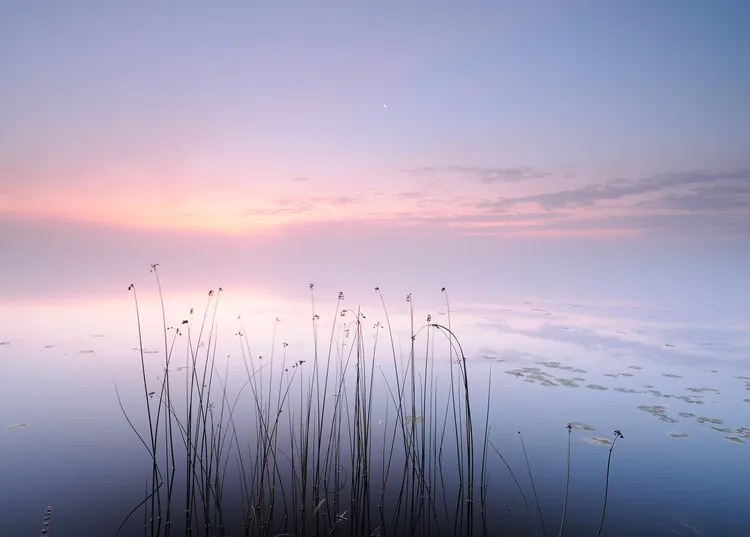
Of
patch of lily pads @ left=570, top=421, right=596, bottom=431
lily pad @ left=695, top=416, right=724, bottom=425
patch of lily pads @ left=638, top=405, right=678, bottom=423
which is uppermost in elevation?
lily pad @ left=695, top=416, right=724, bottom=425

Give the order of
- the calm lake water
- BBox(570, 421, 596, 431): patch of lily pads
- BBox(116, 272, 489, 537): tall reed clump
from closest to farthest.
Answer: BBox(116, 272, 489, 537): tall reed clump → the calm lake water → BBox(570, 421, 596, 431): patch of lily pads

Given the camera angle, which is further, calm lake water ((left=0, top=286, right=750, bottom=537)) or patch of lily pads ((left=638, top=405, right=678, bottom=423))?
patch of lily pads ((left=638, top=405, right=678, bottom=423))

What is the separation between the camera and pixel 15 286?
2262cm

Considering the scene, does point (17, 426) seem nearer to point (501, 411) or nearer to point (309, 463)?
point (309, 463)

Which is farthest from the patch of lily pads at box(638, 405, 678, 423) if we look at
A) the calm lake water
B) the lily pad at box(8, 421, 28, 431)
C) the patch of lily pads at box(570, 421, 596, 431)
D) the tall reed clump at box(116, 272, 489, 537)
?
the lily pad at box(8, 421, 28, 431)

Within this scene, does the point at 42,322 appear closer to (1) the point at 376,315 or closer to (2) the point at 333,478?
(1) the point at 376,315

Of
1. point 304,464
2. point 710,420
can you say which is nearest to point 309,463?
point 304,464

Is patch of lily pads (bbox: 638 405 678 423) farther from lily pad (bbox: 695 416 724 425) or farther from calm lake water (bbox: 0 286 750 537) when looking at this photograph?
lily pad (bbox: 695 416 724 425)

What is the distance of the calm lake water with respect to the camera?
4.21 metres

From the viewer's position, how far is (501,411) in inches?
255

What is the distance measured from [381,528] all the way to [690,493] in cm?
307

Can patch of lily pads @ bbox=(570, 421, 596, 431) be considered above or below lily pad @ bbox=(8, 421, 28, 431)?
below

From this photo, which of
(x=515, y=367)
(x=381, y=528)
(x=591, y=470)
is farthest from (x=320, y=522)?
(x=515, y=367)

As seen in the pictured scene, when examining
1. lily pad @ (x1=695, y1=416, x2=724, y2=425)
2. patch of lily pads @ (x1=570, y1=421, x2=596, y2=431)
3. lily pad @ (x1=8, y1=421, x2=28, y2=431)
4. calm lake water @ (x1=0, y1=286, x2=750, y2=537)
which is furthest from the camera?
lily pad @ (x1=695, y1=416, x2=724, y2=425)
